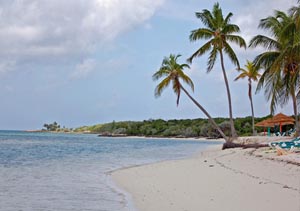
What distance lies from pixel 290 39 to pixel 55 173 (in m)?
10.1

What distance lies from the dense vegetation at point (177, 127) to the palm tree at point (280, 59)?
3899 cm

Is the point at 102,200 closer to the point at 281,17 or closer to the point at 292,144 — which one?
the point at 292,144

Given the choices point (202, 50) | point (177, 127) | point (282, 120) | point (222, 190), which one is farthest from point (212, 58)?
point (177, 127)

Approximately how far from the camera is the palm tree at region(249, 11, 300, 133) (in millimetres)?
15297

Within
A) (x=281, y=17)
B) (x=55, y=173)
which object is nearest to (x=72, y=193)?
(x=55, y=173)

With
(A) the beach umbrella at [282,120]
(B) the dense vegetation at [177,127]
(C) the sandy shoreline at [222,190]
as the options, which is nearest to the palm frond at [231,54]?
(A) the beach umbrella at [282,120]

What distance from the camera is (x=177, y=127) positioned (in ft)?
308

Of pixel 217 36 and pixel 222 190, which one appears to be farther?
pixel 217 36

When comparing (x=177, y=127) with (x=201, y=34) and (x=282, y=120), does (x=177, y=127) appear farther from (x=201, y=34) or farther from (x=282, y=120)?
(x=201, y=34)

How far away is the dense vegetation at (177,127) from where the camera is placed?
69.3 m

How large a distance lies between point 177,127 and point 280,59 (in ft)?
258

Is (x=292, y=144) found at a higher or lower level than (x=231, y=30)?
lower

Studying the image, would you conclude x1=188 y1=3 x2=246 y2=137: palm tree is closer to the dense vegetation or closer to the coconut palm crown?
the coconut palm crown

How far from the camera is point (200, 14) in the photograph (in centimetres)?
3109
